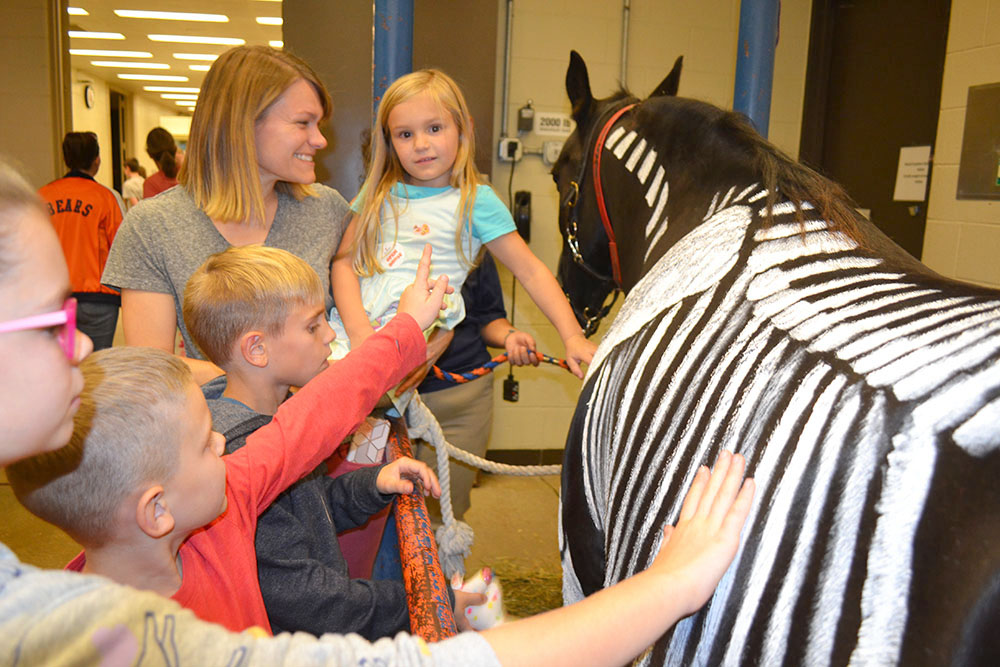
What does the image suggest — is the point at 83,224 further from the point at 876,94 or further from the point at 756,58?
the point at 876,94

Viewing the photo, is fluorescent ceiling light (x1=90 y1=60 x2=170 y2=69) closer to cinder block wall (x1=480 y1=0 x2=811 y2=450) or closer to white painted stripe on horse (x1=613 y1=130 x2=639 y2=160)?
cinder block wall (x1=480 y1=0 x2=811 y2=450)

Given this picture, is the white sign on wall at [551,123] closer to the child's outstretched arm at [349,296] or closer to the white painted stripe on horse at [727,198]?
the child's outstretched arm at [349,296]

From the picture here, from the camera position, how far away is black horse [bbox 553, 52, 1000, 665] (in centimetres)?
69

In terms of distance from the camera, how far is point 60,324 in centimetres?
61

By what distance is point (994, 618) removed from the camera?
0.65 meters

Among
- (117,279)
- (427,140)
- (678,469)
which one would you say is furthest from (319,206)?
(678,469)

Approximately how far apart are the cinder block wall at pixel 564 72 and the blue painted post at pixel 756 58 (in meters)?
2.11

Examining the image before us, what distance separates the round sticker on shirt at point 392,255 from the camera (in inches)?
81.4

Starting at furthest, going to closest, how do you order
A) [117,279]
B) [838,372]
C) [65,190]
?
[65,190]
[117,279]
[838,372]

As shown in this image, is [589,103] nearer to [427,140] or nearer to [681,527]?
[427,140]

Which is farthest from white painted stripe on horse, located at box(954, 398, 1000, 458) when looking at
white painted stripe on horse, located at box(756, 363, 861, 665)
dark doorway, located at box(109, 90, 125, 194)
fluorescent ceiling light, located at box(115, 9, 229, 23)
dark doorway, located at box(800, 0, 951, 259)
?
dark doorway, located at box(109, 90, 125, 194)

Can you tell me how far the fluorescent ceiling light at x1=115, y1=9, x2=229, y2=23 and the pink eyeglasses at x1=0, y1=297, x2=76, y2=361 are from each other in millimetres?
9862

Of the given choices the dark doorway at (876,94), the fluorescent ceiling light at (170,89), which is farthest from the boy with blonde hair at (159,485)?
the fluorescent ceiling light at (170,89)

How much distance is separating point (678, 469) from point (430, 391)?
1449mm
